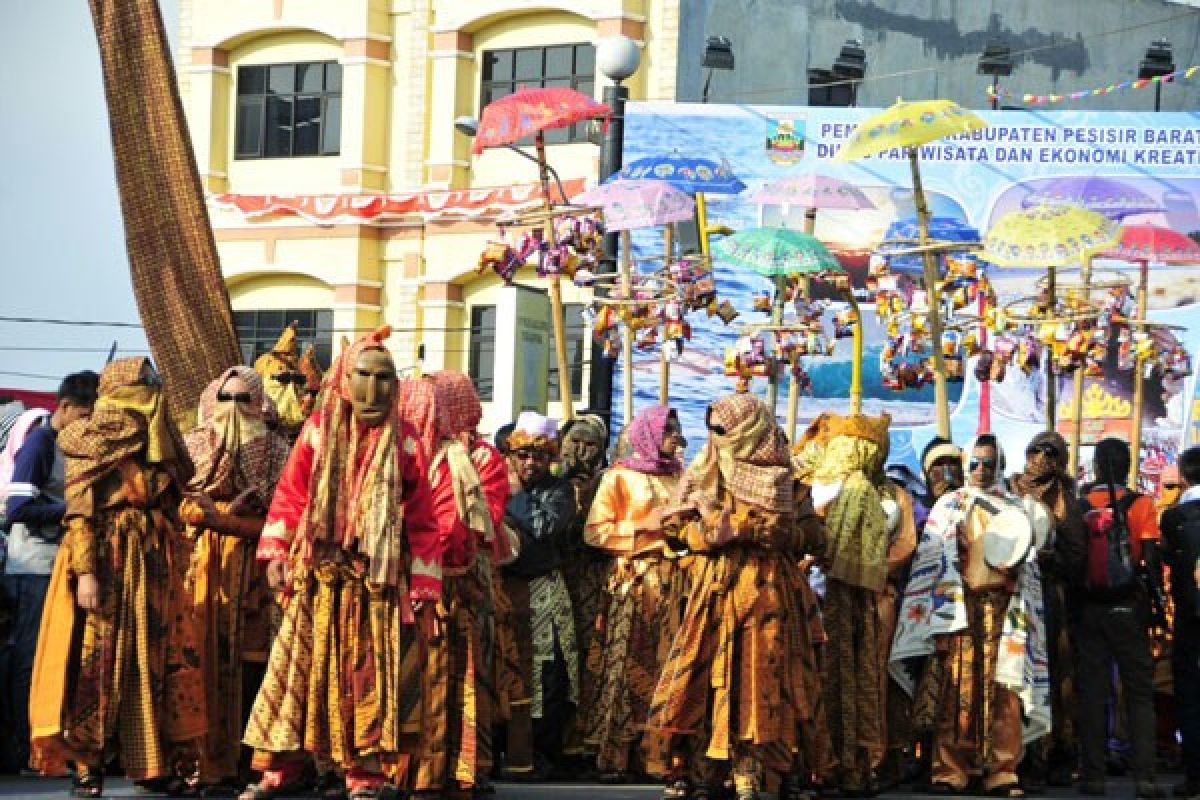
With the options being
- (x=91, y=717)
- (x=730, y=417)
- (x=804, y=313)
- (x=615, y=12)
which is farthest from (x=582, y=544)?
(x=615, y=12)

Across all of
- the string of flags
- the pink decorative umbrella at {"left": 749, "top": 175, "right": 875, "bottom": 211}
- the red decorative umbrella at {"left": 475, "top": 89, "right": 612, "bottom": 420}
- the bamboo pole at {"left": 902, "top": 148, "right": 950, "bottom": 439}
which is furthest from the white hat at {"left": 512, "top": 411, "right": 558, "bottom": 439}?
the string of flags

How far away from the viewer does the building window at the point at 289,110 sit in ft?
111

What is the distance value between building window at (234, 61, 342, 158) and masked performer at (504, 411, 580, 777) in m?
20.9

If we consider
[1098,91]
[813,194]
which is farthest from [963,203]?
[813,194]

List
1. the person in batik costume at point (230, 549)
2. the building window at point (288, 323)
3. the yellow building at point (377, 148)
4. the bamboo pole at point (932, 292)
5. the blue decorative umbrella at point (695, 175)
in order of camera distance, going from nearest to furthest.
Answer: the person in batik costume at point (230, 549) → the bamboo pole at point (932, 292) → the blue decorative umbrella at point (695, 175) → the yellow building at point (377, 148) → the building window at point (288, 323)

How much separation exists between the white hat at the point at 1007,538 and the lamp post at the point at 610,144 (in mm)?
6614

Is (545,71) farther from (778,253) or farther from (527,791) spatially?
(527,791)

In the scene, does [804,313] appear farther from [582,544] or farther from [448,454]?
[448,454]

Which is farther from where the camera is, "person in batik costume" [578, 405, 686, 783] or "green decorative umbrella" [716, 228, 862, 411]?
"green decorative umbrella" [716, 228, 862, 411]

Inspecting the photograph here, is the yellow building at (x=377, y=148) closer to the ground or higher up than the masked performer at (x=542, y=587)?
higher up

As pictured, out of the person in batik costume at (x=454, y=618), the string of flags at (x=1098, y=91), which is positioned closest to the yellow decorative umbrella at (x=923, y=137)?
the string of flags at (x=1098, y=91)

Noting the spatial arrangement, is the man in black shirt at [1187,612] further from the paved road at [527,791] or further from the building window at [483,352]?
the building window at [483,352]

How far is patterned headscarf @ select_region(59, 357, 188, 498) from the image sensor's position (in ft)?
35.9

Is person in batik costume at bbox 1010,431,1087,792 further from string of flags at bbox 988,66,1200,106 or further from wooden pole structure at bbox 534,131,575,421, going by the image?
string of flags at bbox 988,66,1200,106
